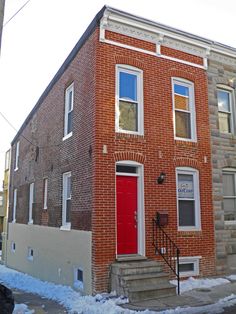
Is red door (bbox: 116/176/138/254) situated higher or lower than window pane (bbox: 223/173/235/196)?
lower

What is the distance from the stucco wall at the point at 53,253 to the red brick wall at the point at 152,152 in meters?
0.70

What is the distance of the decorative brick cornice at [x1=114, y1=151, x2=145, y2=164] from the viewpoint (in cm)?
972

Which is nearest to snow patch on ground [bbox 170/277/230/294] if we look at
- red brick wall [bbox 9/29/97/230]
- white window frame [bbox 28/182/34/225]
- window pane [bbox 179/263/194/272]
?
window pane [bbox 179/263/194/272]

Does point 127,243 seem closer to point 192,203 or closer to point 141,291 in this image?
point 141,291

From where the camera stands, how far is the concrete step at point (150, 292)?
7.95 metres

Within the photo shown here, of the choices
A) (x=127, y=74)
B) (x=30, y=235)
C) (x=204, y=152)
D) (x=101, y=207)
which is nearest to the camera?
(x=101, y=207)

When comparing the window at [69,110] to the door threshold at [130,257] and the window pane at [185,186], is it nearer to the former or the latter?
the window pane at [185,186]

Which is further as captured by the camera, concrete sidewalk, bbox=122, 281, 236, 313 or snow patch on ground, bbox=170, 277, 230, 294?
snow patch on ground, bbox=170, 277, 230, 294

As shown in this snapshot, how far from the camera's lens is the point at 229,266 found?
11.2 metres

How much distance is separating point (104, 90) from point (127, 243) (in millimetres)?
4352

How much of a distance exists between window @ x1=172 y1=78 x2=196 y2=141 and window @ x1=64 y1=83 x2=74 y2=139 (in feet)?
11.6

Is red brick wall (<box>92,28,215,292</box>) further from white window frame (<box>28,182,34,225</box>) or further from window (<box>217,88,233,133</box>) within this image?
white window frame (<box>28,182,34,225</box>)

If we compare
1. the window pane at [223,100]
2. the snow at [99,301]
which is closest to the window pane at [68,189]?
the snow at [99,301]

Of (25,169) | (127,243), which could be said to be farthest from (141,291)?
(25,169)
